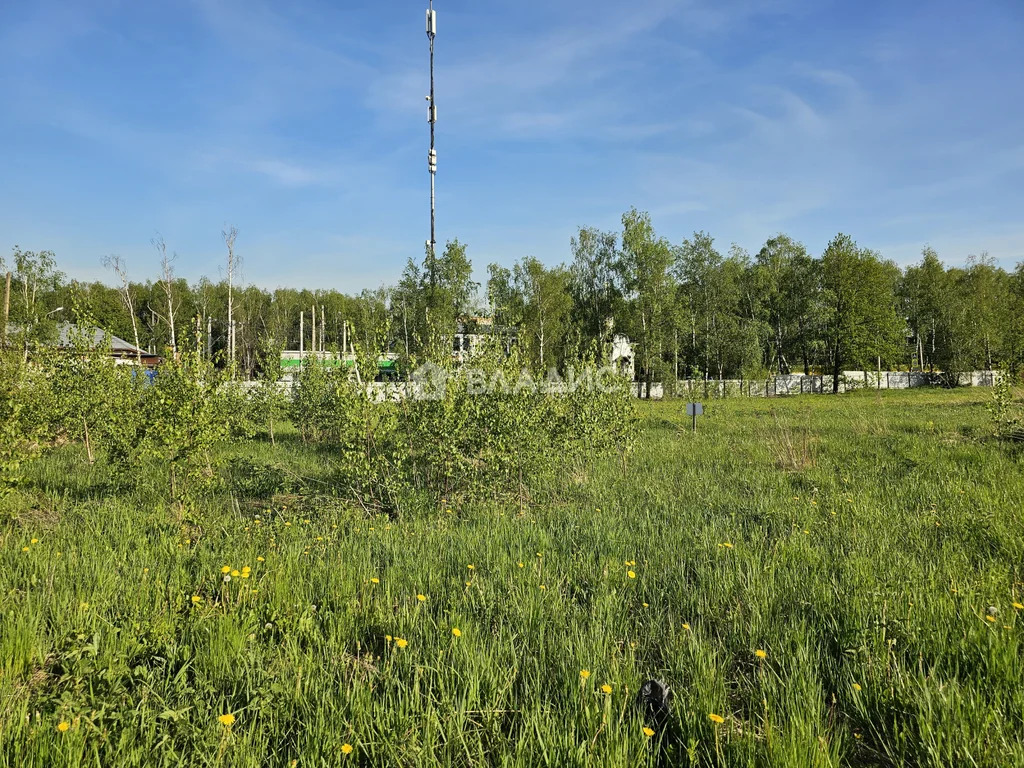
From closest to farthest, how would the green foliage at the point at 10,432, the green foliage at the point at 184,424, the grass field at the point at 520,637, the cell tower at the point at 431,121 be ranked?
the grass field at the point at 520,637
the green foliage at the point at 10,432
the green foliage at the point at 184,424
the cell tower at the point at 431,121

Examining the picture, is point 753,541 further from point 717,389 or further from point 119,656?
point 717,389

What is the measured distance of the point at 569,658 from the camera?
304cm

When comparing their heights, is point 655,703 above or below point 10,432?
below

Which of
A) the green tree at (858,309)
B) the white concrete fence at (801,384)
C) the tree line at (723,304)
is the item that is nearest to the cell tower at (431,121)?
the tree line at (723,304)

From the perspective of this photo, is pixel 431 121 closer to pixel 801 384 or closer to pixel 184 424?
pixel 184 424

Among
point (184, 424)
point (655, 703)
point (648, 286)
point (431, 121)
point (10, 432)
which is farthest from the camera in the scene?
point (648, 286)

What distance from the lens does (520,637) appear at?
134 inches

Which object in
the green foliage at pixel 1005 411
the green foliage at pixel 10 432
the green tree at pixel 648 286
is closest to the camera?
the green foliage at pixel 10 432

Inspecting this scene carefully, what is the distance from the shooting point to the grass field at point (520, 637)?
2.40 m

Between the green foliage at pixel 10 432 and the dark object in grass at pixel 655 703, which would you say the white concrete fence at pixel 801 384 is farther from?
the dark object in grass at pixel 655 703

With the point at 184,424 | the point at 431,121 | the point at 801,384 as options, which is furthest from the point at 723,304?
the point at 184,424

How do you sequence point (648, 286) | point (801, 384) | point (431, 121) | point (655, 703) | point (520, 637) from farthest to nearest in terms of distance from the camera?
point (801, 384)
point (648, 286)
point (431, 121)
point (520, 637)
point (655, 703)

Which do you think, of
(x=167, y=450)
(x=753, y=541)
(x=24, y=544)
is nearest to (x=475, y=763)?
(x=753, y=541)

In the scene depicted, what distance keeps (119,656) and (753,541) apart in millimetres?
4931
